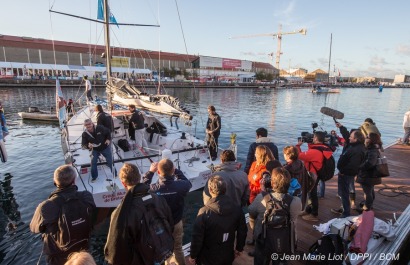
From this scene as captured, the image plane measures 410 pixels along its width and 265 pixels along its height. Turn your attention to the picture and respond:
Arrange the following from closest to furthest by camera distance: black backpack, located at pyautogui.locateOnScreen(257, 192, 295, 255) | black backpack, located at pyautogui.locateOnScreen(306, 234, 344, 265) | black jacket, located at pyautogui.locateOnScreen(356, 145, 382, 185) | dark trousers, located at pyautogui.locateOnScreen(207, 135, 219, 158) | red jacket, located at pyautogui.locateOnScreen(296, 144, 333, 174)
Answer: black backpack, located at pyautogui.locateOnScreen(257, 192, 295, 255) → black backpack, located at pyautogui.locateOnScreen(306, 234, 344, 265) → red jacket, located at pyautogui.locateOnScreen(296, 144, 333, 174) → black jacket, located at pyautogui.locateOnScreen(356, 145, 382, 185) → dark trousers, located at pyautogui.locateOnScreen(207, 135, 219, 158)

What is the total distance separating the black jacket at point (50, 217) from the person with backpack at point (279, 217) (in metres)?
2.17

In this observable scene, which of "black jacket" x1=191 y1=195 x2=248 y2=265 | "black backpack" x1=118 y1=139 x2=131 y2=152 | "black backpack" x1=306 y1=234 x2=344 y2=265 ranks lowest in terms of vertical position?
"black backpack" x1=306 y1=234 x2=344 y2=265

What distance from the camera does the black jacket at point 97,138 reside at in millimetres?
6261

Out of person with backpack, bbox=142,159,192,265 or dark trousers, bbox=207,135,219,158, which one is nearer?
person with backpack, bbox=142,159,192,265

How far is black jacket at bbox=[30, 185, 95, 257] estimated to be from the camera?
275 centimetres

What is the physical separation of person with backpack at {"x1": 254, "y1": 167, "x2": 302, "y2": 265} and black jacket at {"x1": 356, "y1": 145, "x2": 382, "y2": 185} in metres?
2.78

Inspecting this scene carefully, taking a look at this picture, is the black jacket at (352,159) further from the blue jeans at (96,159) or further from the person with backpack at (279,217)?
the blue jeans at (96,159)

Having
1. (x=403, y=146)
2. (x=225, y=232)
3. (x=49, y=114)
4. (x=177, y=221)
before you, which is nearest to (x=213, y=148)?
(x=177, y=221)

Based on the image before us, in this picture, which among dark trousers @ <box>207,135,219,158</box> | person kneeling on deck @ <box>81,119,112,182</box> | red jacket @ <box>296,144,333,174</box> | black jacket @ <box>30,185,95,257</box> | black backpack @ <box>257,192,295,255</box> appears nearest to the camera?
black jacket @ <box>30,185,95,257</box>

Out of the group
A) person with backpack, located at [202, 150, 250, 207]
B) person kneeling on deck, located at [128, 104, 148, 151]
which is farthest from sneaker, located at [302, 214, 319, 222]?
person kneeling on deck, located at [128, 104, 148, 151]

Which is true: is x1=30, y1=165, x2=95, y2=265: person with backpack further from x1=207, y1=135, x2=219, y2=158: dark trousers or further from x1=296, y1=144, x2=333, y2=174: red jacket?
x1=207, y1=135, x2=219, y2=158: dark trousers

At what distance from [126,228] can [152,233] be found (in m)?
0.29

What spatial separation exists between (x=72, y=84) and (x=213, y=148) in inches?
2327

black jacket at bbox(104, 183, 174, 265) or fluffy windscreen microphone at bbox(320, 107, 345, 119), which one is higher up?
fluffy windscreen microphone at bbox(320, 107, 345, 119)
